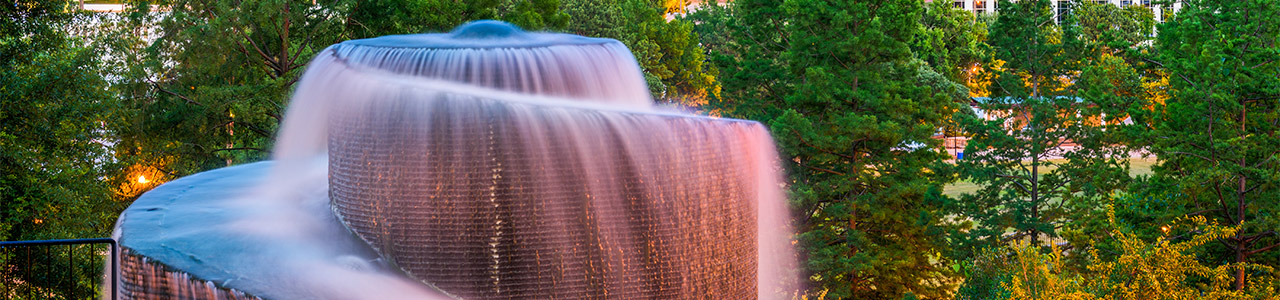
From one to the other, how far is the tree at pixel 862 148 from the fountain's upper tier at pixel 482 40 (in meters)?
11.4

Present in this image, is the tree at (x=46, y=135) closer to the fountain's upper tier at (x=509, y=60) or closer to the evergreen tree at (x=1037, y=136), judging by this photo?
the fountain's upper tier at (x=509, y=60)

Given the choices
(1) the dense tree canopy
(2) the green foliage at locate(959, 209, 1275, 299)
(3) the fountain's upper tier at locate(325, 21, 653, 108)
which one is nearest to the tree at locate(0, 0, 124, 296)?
(1) the dense tree canopy

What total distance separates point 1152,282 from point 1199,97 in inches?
283

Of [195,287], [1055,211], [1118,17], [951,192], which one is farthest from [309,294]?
[1118,17]

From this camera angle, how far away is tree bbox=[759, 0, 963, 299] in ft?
70.7

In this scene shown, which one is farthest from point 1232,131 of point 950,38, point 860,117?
point 950,38

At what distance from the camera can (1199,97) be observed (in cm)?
1744

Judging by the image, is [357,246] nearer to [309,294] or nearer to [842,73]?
[309,294]

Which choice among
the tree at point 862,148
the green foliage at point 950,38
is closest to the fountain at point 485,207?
the tree at point 862,148

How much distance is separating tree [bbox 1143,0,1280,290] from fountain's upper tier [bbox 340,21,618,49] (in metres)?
10.9

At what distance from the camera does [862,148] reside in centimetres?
2309

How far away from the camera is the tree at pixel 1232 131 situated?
16.7 metres

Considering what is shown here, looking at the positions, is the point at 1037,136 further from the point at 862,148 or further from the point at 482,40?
the point at 482,40

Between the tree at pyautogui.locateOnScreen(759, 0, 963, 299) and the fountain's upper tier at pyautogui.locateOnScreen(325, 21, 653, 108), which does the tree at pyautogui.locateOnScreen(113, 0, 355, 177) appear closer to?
the tree at pyautogui.locateOnScreen(759, 0, 963, 299)
